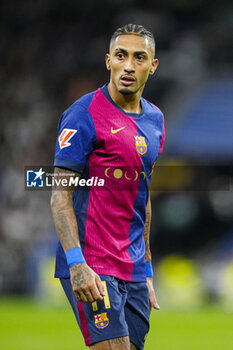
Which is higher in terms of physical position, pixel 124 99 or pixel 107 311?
pixel 124 99

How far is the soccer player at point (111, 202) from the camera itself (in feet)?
12.3

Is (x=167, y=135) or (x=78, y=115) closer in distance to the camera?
(x=78, y=115)

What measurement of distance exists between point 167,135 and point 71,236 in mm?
13505

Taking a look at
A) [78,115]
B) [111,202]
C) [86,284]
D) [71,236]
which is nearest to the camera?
[86,284]

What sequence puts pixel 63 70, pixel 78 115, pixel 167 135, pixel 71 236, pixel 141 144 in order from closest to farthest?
1. pixel 71 236
2. pixel 78 115
3. pixel 141 144
4. pixel 167 135
5. pixel 63 70

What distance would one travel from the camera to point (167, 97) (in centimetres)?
1756

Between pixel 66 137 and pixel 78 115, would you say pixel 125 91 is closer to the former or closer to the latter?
pixel 78 115

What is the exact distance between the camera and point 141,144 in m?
4.07

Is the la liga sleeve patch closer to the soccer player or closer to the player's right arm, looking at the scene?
the soccer player

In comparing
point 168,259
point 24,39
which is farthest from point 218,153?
point 24,39

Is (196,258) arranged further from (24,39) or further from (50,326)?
(24,39)

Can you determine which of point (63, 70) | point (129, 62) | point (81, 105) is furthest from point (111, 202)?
point (63, 70)

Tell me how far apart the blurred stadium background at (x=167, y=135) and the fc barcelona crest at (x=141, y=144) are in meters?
7.56

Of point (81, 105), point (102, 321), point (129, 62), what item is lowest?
point (102, 321)
